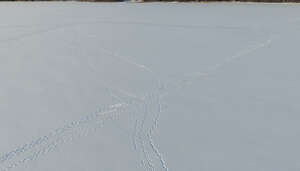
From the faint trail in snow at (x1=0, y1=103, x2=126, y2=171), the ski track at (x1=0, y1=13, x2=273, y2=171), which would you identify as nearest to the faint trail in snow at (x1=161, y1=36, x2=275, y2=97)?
the ski track at (x1=0, y1=13, x2=273, y2=171)

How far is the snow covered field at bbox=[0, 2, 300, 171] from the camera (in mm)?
2770

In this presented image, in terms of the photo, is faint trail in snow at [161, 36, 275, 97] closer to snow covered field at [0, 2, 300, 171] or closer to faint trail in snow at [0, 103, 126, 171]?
snow covered field at [0, 2, 300, 171]

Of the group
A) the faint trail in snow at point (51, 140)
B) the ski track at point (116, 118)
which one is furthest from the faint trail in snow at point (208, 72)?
the faint trail in snow at point (51, 140)

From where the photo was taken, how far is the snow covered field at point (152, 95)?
2770 millimetres

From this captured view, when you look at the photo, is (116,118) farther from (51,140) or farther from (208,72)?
(208,72)

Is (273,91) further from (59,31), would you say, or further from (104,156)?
(59,31)

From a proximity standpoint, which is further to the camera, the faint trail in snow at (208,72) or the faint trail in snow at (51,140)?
the faint trail in snow at (208,72)

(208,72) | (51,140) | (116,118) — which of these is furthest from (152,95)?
(51,140)

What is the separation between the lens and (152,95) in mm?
3883

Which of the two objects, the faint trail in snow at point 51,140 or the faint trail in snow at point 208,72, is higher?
the faint trail in snow at point 208,72

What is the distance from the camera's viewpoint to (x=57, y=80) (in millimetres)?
4480

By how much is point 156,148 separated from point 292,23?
500 cm

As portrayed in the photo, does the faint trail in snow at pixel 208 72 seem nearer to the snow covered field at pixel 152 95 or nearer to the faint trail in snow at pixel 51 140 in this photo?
the snow covered field at pixel 152 95

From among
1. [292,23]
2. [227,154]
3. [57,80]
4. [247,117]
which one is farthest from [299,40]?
[57,80]
